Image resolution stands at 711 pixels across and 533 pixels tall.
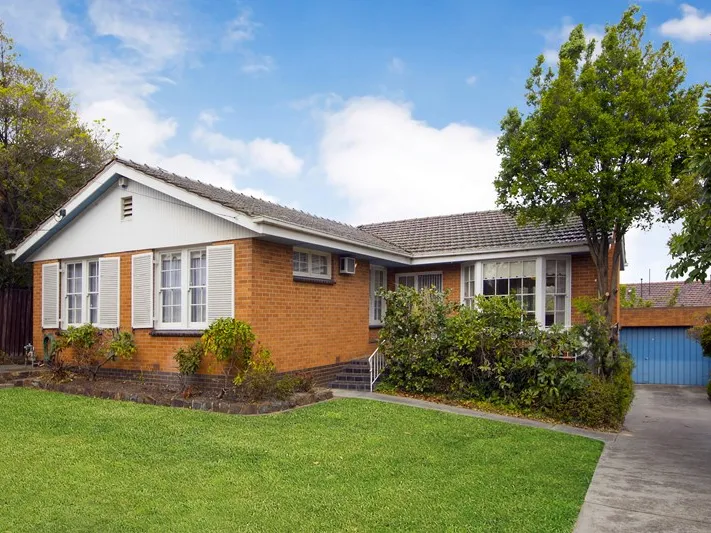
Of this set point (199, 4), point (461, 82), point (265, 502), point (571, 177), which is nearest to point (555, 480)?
point (265, 502)

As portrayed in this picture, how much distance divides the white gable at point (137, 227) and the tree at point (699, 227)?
279 inches

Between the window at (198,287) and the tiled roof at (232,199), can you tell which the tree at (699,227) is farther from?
the window at (198,287)

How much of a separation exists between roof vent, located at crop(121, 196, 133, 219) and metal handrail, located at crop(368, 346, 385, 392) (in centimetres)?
630

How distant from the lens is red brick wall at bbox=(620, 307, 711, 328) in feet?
70.2

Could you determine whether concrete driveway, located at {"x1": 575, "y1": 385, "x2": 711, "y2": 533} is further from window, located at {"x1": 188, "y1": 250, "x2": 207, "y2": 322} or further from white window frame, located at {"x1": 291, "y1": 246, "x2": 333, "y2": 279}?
window, located at {"x1": 188, "y1": 250, "x2": 207, "y2": 322}

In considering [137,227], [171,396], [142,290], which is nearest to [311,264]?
[142,290]

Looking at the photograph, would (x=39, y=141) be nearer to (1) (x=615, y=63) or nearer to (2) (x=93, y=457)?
(2) (x=93, y=457)

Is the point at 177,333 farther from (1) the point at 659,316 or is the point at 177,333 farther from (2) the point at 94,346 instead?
(1) the point at 659,316

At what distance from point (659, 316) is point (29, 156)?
23107 millimetres

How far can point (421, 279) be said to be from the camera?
16141mm

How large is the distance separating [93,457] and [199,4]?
8.66 meters

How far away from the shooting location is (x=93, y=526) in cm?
461

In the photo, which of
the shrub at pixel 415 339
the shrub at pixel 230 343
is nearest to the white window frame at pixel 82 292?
the shrub at pixel 230 343

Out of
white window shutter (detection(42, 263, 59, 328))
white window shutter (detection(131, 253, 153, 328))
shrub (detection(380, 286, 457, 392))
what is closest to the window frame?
shrub (detection(380, 286, 457, 392))
